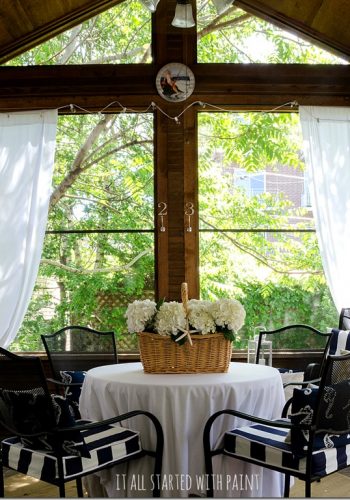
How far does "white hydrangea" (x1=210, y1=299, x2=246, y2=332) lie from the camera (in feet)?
11.5

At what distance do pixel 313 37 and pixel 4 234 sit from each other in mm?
2822

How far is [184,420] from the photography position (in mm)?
3287

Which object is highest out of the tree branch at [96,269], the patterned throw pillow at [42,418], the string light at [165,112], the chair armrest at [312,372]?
the string light at [165,112]

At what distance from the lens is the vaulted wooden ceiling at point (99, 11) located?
17.7 ft

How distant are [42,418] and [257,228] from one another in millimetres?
2970

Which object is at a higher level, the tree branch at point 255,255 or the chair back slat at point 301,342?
the tree branch at point 255,255

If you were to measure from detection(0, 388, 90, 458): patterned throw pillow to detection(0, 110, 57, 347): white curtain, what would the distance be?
2252mm

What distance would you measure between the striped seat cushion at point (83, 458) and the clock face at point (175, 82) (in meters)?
2.89

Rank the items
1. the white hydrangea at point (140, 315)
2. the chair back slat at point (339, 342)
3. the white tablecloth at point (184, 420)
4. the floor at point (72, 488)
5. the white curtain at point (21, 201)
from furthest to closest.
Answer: the white curtain at point (21, 201) → the chair back slat at point (339, 342) → the floor at point (72, 488) → the white hydrangea at point (140, 315) → the white tablecloth at point (184, 420)

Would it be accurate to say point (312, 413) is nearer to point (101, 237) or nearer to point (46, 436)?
point (46, 436)

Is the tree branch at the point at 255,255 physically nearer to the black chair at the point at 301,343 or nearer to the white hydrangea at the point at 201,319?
the black chair at the point at 301,343

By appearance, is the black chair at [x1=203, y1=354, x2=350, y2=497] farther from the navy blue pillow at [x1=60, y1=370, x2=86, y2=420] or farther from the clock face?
the clock face

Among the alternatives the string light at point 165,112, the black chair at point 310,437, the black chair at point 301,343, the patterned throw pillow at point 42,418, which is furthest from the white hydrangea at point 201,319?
the string light at point 165,112

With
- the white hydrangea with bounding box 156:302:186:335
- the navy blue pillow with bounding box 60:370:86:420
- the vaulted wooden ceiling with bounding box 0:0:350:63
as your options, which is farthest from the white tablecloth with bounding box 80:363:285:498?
the vaulted wooden ceiling with bounding box 0:0:350:63
